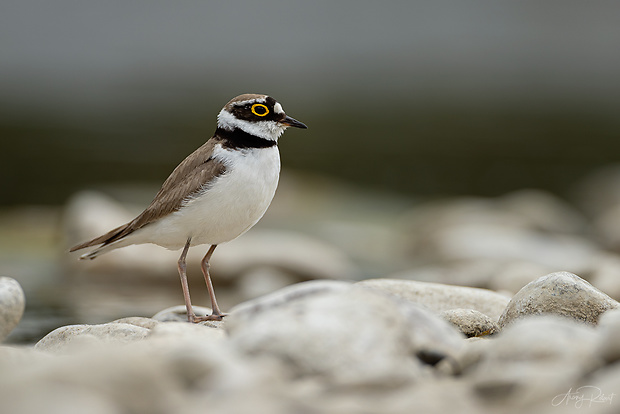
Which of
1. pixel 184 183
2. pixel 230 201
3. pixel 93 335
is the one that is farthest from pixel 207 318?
pixel 93 335

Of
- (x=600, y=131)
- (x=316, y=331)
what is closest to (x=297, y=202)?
(x=316, y=331)

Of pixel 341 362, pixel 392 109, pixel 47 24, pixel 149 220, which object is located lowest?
pixel 47 24

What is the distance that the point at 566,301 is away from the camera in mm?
6871

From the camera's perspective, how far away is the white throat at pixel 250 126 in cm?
788

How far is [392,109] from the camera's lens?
44.8m

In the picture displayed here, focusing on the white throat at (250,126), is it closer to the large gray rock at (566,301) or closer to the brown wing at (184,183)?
the brown wing at (184,183)

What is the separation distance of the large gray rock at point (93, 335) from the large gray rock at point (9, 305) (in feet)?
1.03

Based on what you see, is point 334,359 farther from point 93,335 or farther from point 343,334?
point 93,335

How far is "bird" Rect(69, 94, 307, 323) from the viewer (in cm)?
766

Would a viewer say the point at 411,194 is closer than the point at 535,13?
Yes

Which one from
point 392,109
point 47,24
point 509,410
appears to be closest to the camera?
point 509,410

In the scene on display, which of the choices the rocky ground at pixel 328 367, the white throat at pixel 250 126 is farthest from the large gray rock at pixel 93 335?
the white throat at pixel 250 126

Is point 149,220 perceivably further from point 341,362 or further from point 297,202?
point 297,202

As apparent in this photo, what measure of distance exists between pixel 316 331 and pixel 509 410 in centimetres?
121
